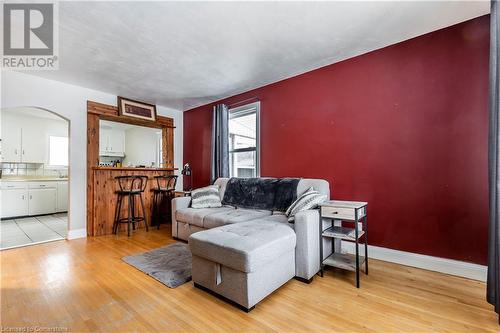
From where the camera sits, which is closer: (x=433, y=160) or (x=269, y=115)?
(x=433, y=160)

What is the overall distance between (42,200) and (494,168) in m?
7.76

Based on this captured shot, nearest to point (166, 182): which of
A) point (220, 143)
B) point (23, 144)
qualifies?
point (220, 143)

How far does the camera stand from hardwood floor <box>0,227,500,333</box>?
1533 millimetres

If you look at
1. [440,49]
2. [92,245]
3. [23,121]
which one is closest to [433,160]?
[440,49]

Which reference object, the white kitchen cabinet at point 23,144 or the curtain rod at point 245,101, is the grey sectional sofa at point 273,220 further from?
the white kitchen cabinet at point 23,144

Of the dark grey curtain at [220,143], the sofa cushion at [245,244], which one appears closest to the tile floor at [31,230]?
the dark grey curtain at [220,143]

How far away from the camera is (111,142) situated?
657 cm

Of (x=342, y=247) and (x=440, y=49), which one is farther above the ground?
(x=440, y=49)

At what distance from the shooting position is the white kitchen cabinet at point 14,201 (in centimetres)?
495

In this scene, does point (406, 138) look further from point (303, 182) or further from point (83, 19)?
point (83, 19)

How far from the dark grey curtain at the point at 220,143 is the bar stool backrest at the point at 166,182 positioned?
0.94m

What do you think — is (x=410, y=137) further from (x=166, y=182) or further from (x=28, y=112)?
(x=28, y=112)

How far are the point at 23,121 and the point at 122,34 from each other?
532 cm

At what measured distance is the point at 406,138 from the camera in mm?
2512
